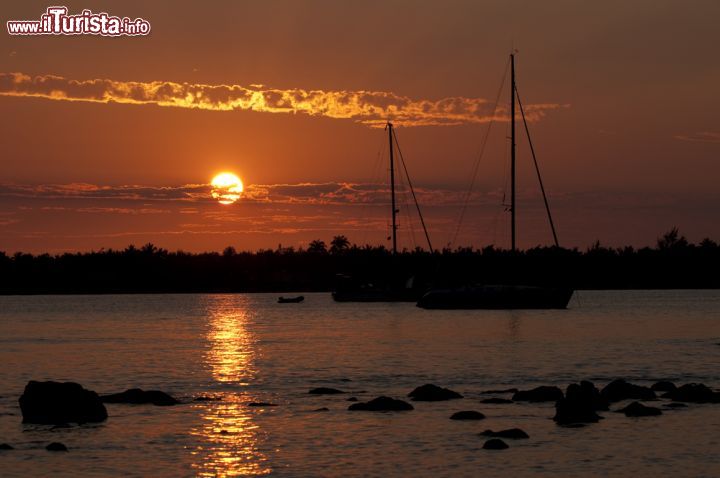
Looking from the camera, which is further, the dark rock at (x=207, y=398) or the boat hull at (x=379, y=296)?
the boat hull at (x=379, y=296)

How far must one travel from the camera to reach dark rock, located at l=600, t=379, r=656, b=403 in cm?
4159

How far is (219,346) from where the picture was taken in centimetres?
8450

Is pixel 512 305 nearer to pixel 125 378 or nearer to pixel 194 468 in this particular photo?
pixel 125 378

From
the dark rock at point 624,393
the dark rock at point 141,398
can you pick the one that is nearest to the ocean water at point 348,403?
the dark rock at point 141,398

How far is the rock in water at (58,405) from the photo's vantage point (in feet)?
118

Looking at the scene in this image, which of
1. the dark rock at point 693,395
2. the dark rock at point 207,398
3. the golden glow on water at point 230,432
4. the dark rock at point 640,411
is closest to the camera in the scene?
the golden glow on water at point 230,432

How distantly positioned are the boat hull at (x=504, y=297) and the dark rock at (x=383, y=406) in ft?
230

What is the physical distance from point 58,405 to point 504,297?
78763 millimetres

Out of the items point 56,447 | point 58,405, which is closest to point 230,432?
point 58,405

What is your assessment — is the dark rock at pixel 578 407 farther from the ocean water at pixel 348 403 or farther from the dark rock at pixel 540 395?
the dark rock at pixel 540 395

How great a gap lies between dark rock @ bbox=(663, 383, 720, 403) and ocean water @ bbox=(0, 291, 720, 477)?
5.56 ft

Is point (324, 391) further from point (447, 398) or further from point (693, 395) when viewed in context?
point (693, 395)

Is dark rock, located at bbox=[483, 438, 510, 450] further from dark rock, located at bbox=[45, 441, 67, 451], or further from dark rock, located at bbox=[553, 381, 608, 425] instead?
dark rock, located at bbox=[45, 441, 67, 451]

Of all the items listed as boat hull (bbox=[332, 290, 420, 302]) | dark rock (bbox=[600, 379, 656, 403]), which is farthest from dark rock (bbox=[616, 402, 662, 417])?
boat hull (bbox=[332, 290, 420, 302])
